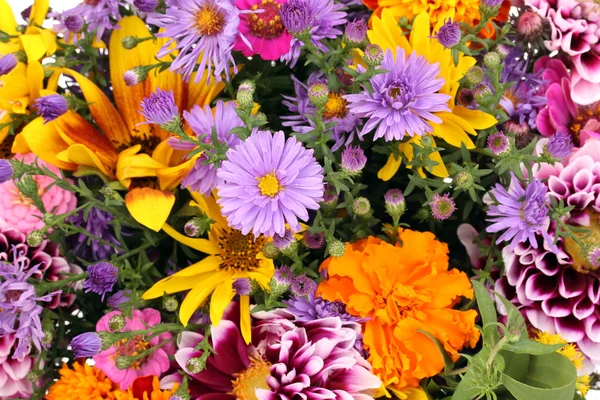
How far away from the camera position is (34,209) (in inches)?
35.2

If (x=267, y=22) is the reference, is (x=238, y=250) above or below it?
below

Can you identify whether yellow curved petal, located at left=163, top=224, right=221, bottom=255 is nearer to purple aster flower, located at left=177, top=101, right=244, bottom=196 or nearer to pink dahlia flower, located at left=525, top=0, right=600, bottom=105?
purple aster flower, located at left=177, top=101, right=244, bottom=196

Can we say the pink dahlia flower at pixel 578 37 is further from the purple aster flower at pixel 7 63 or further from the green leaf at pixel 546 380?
the purple aster flower at pixel 7 63

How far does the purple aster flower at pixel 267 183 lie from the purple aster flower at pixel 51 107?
0.69 ft

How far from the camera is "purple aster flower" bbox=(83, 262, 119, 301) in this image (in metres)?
0.76

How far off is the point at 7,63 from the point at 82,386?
360 mm

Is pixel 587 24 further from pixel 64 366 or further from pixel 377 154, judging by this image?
pixel 64 366

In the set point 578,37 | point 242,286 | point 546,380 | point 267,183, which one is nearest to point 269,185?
point 267,183

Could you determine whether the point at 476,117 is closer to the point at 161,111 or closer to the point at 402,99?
the point at 402,99

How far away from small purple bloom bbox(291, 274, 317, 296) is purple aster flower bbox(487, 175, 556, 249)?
186 millimetres

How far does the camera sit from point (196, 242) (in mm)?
844

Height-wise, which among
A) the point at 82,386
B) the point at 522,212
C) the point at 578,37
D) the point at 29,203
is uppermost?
the point at 578,37

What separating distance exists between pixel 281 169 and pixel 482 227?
0.32 m

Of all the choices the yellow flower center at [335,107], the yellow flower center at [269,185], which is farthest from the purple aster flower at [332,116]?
the yellow flower center at [269,185]
